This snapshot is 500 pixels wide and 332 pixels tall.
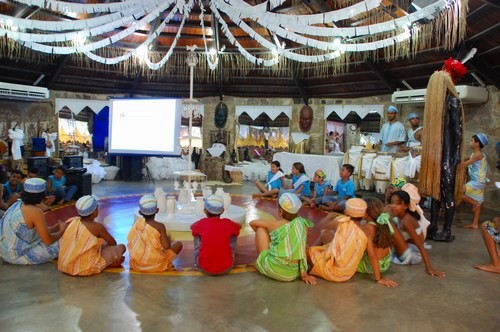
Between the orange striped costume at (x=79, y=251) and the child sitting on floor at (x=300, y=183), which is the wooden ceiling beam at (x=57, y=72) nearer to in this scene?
the child sitting on floor at (x=300, y=183)

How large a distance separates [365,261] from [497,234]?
1.38 meters

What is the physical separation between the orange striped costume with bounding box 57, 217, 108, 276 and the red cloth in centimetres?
91

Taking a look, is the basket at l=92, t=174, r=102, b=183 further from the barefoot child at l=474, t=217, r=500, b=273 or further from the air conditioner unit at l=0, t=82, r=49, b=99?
the barefoot child at l=474, t=217, r=500, b=273

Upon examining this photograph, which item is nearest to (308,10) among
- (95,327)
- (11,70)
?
(95,327)

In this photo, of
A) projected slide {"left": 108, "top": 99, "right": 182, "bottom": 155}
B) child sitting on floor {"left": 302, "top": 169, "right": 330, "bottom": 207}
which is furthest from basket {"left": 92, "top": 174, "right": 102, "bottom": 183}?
child sitting on floor {"left": 302, "top": 169, "right": 330, "bottom": 207}

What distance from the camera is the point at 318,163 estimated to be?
9.38 m

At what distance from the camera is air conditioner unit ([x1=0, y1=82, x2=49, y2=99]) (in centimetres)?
991

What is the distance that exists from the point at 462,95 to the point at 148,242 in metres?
7.29

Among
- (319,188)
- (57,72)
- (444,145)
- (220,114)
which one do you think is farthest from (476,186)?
(57,72)

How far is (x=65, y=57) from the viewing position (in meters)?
10.3

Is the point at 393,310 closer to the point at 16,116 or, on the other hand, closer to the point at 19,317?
the point at 19,317

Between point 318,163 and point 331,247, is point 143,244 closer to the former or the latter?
point 331,247

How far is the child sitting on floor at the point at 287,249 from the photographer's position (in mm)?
3467

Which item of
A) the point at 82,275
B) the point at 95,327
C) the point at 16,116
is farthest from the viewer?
the point at 16,116
